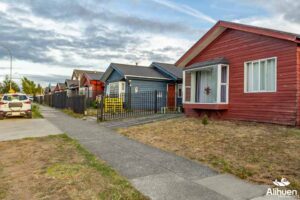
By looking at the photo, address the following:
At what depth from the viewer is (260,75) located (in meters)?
12.8

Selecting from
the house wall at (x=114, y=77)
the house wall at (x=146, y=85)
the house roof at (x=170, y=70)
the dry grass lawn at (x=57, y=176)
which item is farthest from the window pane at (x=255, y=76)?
the house wall at (x=114, y=77)

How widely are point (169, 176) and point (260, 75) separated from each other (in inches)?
339

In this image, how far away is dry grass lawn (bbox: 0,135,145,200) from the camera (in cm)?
503

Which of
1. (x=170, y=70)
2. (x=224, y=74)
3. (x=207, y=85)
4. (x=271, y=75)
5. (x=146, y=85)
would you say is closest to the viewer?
(x=271, y=75)

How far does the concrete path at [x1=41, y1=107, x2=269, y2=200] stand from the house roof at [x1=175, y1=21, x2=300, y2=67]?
273 inches

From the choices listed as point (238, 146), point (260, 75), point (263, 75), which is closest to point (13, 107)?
point (260, 75)

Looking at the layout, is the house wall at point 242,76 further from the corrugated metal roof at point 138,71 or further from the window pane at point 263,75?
the corrugated metal roof at point 138,71

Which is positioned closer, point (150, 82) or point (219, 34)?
point (219, 34)

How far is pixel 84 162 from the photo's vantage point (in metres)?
7.27

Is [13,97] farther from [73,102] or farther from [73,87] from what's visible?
[73,87]

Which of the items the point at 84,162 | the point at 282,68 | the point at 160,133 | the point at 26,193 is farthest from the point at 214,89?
the point at 26,193

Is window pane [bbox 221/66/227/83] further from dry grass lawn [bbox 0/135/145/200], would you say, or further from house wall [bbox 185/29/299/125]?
dry grass lawn [bbox 0/135/145/200]

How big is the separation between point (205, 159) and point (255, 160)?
1.25m

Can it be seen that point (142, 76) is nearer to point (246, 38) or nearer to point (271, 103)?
point (246, 38)
